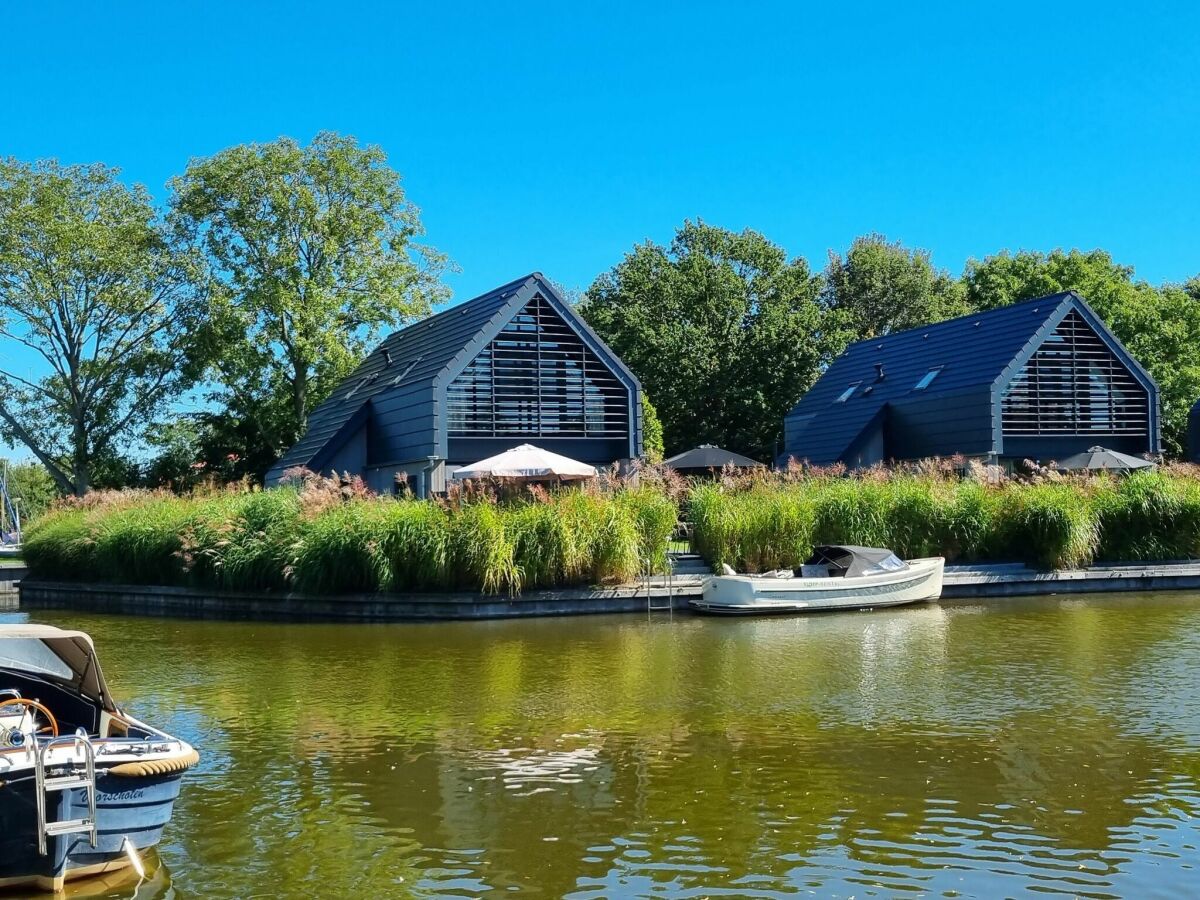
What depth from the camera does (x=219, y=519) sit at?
2272 cm

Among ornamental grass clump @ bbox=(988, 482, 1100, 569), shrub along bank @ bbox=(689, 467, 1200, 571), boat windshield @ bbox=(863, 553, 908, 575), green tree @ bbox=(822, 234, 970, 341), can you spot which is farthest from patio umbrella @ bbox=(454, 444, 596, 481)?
green tree @ bbox=(822, 234, 970, 341)

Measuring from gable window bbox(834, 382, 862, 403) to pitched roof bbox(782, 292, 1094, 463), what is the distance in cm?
16

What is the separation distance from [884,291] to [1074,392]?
78.9 feet

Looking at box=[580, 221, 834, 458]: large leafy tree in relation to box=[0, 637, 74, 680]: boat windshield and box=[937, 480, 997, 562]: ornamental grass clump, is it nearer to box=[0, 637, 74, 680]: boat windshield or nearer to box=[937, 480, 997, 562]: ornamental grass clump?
box=[937, 480, 997, 562]: ornamental grass clump

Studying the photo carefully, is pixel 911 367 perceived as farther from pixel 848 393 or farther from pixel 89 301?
pixel 89 301

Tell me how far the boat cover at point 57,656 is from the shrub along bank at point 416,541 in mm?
11868

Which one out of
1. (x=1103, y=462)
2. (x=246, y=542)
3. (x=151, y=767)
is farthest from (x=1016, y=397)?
(x=151, y=767)

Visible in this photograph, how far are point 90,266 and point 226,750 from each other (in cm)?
3471

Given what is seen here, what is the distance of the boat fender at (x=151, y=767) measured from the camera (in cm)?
668

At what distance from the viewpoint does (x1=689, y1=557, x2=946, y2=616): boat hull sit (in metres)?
19.9

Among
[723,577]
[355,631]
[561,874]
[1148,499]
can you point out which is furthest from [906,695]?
[1148,499]

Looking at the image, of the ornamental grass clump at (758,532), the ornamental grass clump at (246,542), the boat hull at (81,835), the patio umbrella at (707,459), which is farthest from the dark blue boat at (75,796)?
the patio umbrella at (707,459)

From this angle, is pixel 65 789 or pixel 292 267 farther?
pixel 292 267

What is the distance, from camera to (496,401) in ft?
94.2
